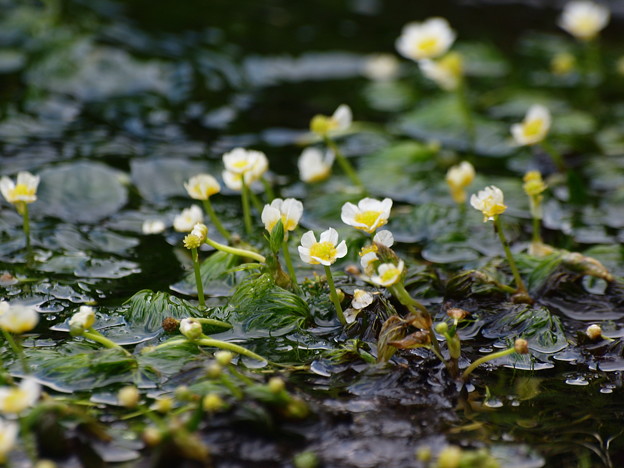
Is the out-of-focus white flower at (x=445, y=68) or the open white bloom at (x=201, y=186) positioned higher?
the out-of-focus white flower at (x=445, y=68)

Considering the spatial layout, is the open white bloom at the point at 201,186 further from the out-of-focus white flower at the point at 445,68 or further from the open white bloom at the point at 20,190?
the out-of-focus white flower at the point at 445,68

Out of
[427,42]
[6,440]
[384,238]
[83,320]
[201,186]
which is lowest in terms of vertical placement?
[6,440]

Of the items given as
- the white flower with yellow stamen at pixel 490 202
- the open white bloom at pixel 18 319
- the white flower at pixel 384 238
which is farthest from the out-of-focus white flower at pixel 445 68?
the open white bloom at pixel 18 319

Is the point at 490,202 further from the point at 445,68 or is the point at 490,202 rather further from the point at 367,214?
the point at 445,68

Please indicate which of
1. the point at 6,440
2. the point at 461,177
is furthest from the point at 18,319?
the point at 461,177

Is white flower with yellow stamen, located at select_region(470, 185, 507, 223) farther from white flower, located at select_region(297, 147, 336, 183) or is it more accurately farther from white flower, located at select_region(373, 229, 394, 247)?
white flower, located at select_region(297, 147, 336, 183)

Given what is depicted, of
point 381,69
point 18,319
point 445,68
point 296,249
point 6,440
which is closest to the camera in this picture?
point 6,440

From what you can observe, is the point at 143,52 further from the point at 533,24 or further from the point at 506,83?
the point at 533,24
